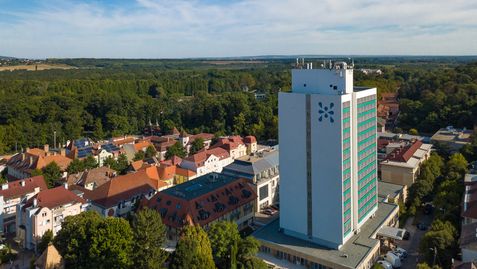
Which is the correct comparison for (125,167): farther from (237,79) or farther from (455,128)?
(237,79)

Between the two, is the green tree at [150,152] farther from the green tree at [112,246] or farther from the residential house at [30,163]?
the green tree at [112,246]

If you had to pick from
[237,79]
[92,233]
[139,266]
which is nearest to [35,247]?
[92,233]

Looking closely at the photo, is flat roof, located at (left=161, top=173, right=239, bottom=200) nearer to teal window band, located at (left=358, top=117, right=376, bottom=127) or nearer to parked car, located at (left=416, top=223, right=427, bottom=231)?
teal window band, located at (left=358, top=117, right=376, bottom=127)

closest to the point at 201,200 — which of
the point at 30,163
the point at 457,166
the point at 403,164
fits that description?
the point at 403,164

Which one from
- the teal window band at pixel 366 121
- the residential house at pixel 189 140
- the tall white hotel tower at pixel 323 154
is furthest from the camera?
the residential house at pixel 189 140

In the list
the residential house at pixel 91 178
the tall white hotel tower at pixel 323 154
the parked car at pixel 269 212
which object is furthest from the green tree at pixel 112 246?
the residential house at pixel 91 178

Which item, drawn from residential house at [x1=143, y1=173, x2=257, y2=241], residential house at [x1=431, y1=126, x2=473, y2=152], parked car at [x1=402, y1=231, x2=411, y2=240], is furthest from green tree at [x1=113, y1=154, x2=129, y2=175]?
residential house at [x1=431, y1=126, x2=473, y2=152]

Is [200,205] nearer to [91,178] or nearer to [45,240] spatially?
[45,240]
